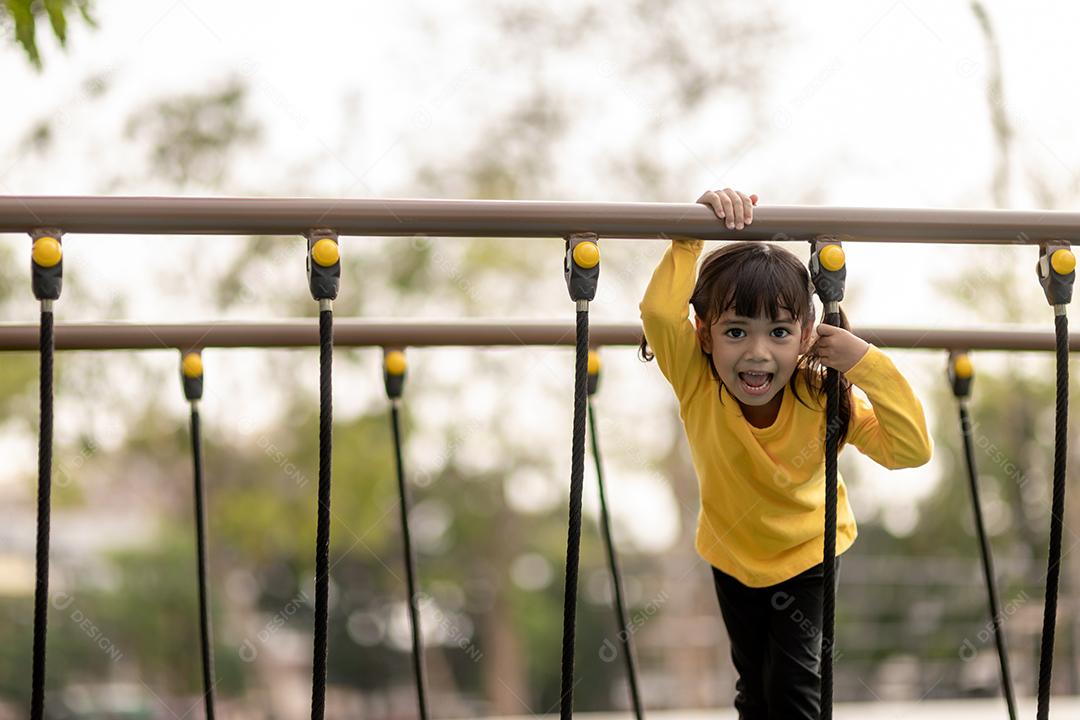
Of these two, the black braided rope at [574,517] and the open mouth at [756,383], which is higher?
the open mouth at [756,383]

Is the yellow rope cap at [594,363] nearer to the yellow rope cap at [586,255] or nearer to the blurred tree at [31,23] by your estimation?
the yellow rope cap at [586,255]

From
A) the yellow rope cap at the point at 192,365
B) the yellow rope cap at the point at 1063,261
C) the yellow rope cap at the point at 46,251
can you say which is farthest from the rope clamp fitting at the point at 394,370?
the yellow rope cap at the point at 1063,261

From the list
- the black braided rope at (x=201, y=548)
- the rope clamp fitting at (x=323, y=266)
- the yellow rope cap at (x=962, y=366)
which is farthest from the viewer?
the yellow rope cap at (x=962, y=366)

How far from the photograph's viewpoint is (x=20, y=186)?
10266 mm

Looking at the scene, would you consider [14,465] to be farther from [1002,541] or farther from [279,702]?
[1002,541]

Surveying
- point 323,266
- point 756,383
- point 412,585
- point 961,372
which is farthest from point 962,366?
point 323,266

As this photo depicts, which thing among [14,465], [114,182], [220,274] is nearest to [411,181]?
[220,274]

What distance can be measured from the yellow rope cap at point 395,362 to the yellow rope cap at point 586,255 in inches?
33.7

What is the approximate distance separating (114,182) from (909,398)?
1044cm

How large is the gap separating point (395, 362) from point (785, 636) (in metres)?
0.96

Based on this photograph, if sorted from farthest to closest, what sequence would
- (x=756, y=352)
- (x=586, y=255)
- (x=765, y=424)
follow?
(x=765, y=424), (x=756, y=352), (x=586, y=255)

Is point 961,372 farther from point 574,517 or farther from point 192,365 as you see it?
point 192,365

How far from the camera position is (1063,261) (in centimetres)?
179

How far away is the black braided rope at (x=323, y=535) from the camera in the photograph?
1586 millimetres
